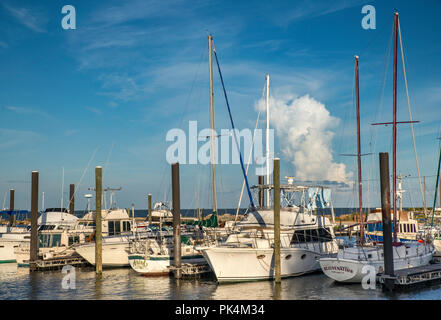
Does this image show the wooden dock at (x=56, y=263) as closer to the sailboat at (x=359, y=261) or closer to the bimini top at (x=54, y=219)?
the bimini top at (x=54, y=219)

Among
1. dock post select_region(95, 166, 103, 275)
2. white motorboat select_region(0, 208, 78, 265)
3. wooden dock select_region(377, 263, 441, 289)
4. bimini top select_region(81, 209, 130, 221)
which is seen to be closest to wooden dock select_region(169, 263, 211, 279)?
dock post select_region(95, 166, 103, 275)

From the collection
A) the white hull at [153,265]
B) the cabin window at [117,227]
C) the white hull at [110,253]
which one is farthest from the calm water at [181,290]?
the cabin window at [117,227]

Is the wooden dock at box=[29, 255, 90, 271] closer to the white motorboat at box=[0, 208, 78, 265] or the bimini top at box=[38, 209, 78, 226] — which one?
the white motorboat at box=[0, 208, 78, 265]

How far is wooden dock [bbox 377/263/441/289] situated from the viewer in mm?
22672

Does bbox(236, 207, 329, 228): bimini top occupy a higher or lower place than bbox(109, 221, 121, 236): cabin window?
higher

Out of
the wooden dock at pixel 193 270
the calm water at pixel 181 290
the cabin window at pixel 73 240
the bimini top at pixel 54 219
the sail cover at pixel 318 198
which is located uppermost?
the sail cover at pixel 318 198

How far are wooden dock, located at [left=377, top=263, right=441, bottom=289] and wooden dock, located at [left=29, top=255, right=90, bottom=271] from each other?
21629 millimetres

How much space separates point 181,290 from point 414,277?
11.9 metres

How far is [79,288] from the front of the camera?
83.0ft

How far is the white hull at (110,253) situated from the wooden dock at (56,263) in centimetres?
169

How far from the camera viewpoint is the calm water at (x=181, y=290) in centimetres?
2217

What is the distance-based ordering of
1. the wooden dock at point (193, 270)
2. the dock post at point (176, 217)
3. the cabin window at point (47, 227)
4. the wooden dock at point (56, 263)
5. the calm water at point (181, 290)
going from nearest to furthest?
the calm water at point (181, 290), the dock post at point (176, 217), the wooden dock at point (193, 270), the wooden dock at point (56, 263), the cabin window at point (47, 227)
